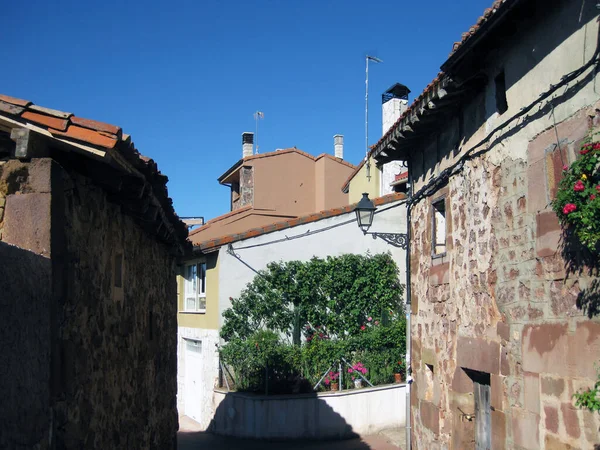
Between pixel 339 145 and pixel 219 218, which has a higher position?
pixel 339 145

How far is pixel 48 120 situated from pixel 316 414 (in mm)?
11930

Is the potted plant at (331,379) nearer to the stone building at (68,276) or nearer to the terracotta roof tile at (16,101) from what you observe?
the stone building at (68,276)

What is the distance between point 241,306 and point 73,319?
11.9m

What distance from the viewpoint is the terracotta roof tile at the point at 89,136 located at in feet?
13.7

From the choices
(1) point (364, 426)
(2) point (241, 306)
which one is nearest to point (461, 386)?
(1) point (364, 426)

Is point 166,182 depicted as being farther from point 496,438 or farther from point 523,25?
point 496,438

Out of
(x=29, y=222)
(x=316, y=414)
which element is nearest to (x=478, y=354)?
(x=29, y=222)

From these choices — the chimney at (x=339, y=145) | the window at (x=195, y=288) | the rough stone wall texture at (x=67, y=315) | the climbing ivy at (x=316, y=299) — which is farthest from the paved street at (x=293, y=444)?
the chimney at (x=339, y=145)

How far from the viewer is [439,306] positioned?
8.53 m

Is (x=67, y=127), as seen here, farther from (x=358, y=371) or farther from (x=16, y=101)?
(x=358, y=371)

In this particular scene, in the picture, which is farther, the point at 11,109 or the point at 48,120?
the point at 48,120

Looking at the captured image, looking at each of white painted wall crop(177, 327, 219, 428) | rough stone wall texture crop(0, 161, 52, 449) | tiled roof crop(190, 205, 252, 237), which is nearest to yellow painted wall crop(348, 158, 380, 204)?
tiled roof crop(190, 205, 252, 237)

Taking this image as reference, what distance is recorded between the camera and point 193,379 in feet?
60.7

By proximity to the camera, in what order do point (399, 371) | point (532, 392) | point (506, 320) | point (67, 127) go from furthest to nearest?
point (399, 371)
point (506, 320)
point (532, 392)
point (67, 127)
